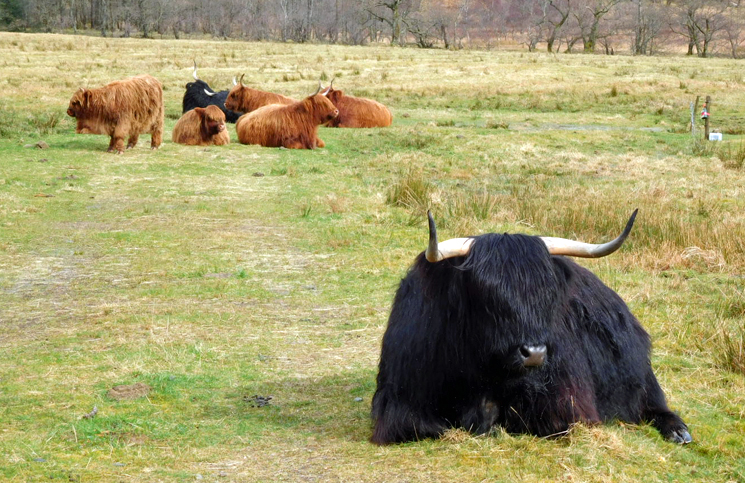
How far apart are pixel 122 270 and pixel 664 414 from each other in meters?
4.84

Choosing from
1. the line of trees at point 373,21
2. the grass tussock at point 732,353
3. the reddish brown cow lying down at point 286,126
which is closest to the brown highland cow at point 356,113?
the reddish brown cow lying down at point 286,126

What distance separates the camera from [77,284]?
7.19 m

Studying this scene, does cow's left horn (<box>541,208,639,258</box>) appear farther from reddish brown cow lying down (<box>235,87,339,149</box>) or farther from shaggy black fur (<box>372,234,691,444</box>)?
reddish brown cow lying down (<box>235,87,339,149</box>)

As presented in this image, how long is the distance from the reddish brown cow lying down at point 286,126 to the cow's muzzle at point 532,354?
12565mm

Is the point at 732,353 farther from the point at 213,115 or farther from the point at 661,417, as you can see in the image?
the point at 213,115

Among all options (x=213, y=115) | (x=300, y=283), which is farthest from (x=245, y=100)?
(x=300, y=283)

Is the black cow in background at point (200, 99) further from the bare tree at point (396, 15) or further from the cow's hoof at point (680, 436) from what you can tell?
the bare tree at point (396, 15)

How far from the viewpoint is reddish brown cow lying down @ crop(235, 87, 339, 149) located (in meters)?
16.0

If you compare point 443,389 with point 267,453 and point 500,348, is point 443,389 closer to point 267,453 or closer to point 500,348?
point 500,348

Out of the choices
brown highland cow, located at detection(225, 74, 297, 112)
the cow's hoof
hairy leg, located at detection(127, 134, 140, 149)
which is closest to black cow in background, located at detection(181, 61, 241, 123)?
brown highland cow, located at detection(225, 74, 297, 112)

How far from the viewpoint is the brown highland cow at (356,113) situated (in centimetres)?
1890

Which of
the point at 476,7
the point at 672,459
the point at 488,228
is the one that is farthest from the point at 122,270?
the point at 476,7

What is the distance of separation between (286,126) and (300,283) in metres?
9.08

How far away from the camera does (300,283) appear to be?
7.30m
